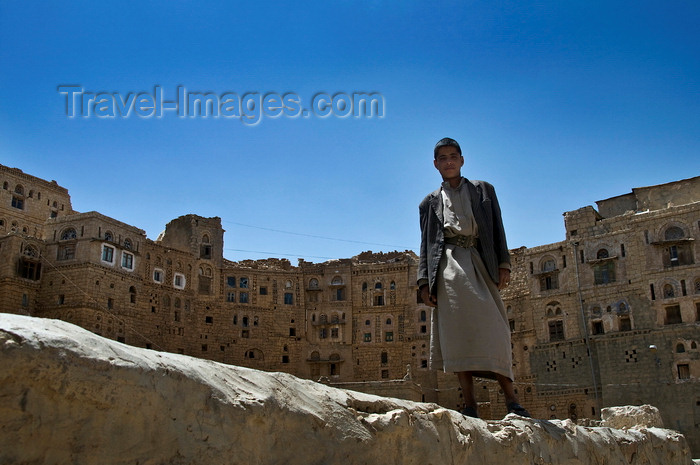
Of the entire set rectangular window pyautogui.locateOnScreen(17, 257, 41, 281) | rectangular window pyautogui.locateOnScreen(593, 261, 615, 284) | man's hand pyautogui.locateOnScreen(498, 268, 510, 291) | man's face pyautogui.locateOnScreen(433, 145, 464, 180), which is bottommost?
man's hand pyautogui.locateOnScreen(498, 268, 510, 291)

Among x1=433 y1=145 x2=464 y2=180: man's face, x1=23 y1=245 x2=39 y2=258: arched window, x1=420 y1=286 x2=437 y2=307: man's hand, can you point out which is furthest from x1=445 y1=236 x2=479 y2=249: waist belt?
x1=23 y1=245 x2=39 y2=258: arched window

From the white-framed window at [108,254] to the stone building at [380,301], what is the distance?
0.20ft

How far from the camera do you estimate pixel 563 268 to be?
143 ft

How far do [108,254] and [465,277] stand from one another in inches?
1581

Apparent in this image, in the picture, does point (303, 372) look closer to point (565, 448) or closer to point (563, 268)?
point (563, 268)

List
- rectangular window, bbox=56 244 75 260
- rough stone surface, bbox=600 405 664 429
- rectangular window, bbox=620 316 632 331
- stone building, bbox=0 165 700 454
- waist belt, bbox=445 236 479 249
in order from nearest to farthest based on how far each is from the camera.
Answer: waist belt, bbox=445 236 479 249 → rough stone surface, bbox=600 405 664 429 → stone building, bbox=0 165 700 454 → rectangular window, bbox=620 316 632 331 → rectangular window, bbox=56 244 75 260

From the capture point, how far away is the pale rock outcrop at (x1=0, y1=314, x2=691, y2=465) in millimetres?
3219

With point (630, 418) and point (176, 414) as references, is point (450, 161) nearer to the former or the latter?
point (176, 414)

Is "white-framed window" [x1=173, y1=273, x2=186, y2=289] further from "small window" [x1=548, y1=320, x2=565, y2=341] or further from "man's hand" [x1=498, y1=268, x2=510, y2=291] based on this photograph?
"man's hand" [x1=498, y1=268, x2=510, y2=291]

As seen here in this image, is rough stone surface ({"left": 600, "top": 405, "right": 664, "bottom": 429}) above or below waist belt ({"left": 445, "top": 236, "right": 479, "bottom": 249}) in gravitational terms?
below

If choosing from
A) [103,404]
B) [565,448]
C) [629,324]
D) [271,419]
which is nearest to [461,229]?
[565,448]

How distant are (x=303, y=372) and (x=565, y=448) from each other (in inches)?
1783

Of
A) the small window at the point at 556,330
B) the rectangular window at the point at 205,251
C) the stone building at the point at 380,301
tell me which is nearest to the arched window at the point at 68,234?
the stone building at the point at 380,301

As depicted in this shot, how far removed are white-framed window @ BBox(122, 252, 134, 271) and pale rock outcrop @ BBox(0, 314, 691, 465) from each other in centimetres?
4193
